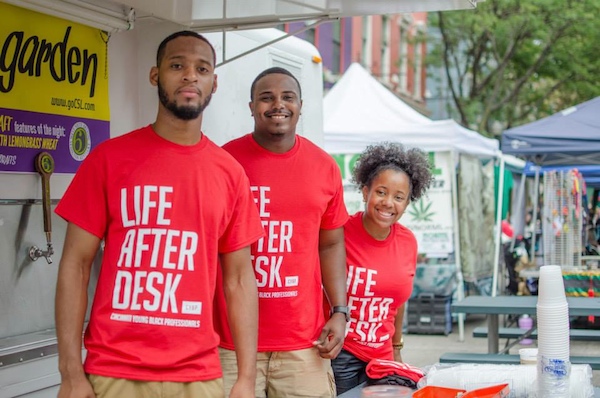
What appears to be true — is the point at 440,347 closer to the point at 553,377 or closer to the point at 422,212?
the point at 422,212

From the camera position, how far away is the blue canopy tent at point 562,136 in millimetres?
11422

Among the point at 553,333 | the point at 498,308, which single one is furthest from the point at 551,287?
the point at 498,308

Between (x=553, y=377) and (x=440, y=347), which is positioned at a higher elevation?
(x=553, y=377)

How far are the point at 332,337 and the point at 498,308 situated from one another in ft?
14.9

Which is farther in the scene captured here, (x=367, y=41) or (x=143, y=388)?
(x=367, y=41)

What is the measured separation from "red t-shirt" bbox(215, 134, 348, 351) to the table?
4.58m

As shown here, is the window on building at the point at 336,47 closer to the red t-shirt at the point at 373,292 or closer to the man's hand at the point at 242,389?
the red t-shirt at the point at 373,292

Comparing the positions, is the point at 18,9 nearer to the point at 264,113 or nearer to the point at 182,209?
the point at 264,113

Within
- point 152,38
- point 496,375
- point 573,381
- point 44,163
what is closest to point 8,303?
point 44,163

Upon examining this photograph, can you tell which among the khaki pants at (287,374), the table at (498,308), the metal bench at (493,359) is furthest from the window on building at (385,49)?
the khaki pants at (287,374)

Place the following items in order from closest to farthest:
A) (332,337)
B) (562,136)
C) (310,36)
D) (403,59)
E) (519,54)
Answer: (332,337), (562,136), (310,36), (519,54), (403,59)

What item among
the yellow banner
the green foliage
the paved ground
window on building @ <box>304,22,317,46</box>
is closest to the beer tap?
the yellow banner

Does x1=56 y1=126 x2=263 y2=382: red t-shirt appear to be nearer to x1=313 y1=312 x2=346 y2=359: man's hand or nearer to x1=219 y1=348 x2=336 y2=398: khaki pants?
x1=219 y1=348 x2=336 y2=398: khaki pants

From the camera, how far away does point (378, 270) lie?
4.45 metres
